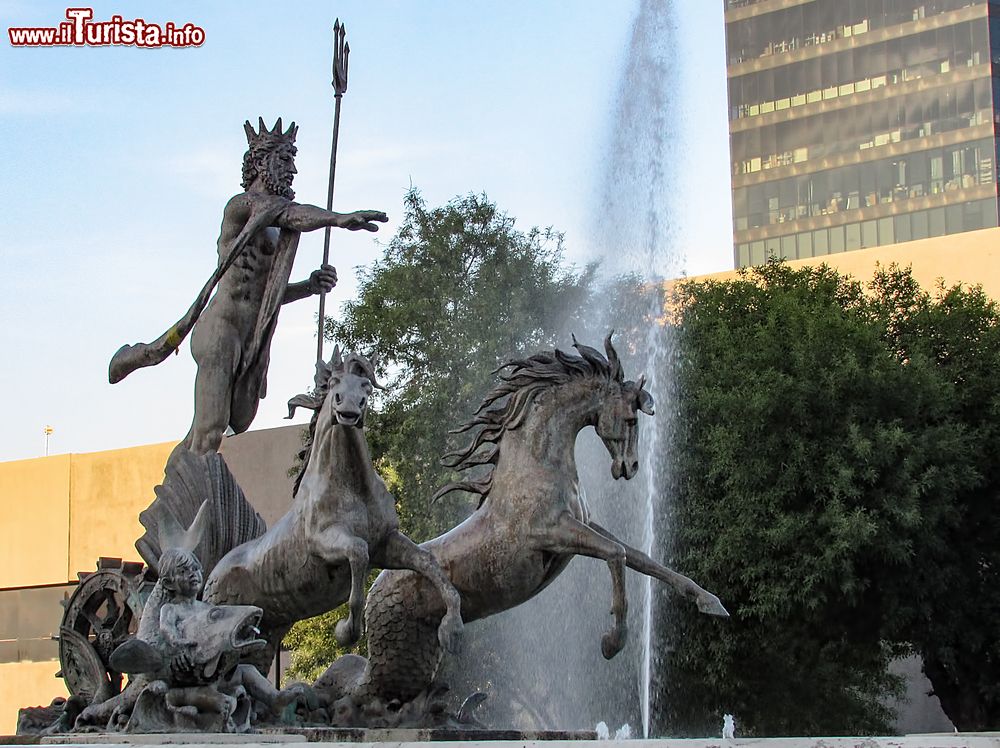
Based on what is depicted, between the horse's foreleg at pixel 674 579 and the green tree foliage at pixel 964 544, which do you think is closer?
the horse's foreleg at pixel 674 579

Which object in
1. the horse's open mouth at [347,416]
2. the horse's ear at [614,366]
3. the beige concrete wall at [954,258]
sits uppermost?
the beige concrete wall at [954,258]

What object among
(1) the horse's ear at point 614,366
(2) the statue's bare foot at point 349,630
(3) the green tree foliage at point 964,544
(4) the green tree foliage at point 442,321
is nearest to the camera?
(2) the statue's bare foot at point 349,630

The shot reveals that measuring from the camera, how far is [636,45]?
26906 mm

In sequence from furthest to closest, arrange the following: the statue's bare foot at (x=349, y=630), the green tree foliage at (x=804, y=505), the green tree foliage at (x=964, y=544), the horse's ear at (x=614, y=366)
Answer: the green tree foliage at (x=964, y=544)
the green tree foliage at (x=804, y=505)
the horse's ear at (x=614, y=366)
the statue's bare foot at (x=349, y=630)

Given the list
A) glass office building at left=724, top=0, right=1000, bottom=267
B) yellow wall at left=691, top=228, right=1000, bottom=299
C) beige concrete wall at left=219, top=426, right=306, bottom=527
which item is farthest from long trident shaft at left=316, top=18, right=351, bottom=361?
glass office building at left=724, top=0, right=1000, bottom=267

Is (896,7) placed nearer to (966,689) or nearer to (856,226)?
(856,226)

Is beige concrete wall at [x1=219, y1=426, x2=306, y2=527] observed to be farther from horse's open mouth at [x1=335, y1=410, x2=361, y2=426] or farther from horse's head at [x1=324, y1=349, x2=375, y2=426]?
horse's open mouth at [x1=335, y1=410, x2=361, y2=426]

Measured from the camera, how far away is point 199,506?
A: 10.9m

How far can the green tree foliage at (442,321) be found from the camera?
27672mm

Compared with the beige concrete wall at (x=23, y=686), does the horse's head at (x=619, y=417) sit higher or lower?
higher

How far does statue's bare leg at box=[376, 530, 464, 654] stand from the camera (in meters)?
9.75

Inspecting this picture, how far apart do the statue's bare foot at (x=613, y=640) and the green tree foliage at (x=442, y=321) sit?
50.3 feet

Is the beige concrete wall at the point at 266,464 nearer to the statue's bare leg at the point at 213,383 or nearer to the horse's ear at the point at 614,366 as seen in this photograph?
the statue's bare leg at the point at 213,383

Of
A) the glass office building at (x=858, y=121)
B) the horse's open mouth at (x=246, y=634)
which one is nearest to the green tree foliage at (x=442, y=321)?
the horse's open mouth at (x=246, y=634)
